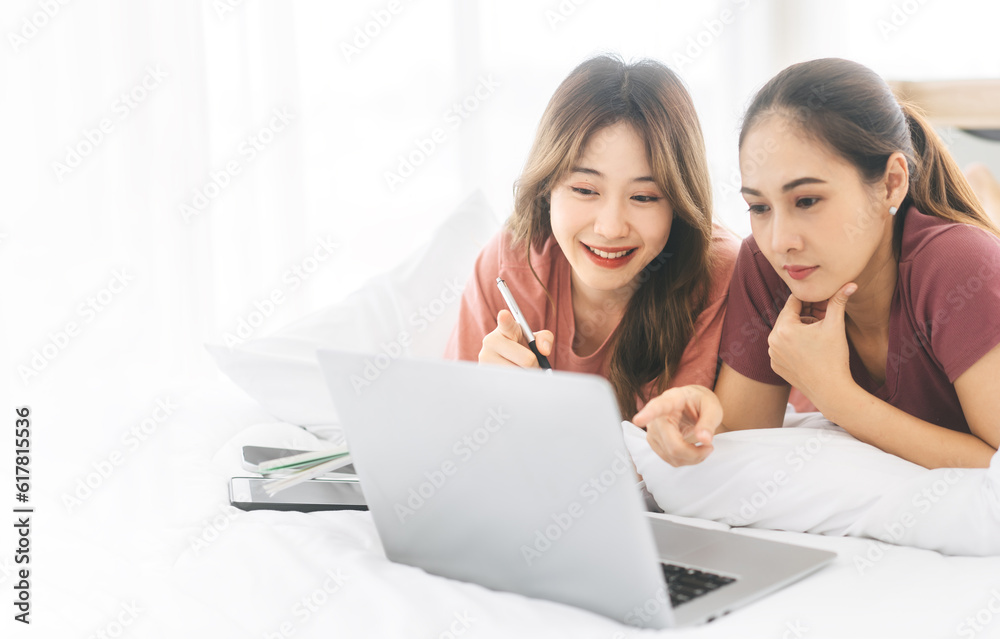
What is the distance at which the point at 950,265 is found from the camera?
3.42 feet

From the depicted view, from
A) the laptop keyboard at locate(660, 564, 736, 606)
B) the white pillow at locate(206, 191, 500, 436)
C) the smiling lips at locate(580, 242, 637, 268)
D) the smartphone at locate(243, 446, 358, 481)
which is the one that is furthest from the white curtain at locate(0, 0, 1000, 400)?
the laptop keyboard at locate(660, 564, 736, 606)

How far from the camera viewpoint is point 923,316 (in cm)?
107

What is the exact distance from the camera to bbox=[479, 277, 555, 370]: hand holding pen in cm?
115

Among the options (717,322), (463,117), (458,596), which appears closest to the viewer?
(458,596)

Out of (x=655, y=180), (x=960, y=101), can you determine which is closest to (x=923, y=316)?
(x=655, y=180)

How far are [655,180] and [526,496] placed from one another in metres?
0.63

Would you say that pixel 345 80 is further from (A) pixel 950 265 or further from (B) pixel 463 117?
(A) pixel 950 265

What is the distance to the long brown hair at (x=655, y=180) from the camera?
1.25 meters

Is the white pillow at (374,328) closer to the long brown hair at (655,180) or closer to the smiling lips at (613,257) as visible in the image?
the long brown hair at (655,180)

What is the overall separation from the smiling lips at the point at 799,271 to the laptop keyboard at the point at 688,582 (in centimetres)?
44

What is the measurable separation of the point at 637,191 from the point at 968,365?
1.53 feet

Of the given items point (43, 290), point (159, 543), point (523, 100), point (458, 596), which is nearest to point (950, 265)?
point (458, 596)

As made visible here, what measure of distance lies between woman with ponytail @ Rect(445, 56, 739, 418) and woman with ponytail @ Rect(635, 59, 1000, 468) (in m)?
0.16

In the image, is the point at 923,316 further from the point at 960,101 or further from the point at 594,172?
the point at 960,101
